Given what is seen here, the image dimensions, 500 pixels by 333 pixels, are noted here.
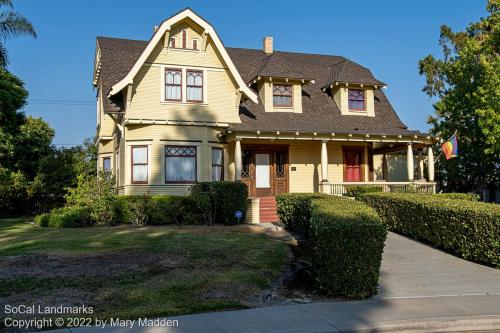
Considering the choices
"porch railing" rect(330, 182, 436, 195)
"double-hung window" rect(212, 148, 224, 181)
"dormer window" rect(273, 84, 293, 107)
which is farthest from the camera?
"dormer window" rect(273, 84, 293, 107)

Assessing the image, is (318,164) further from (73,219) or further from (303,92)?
(73,219)

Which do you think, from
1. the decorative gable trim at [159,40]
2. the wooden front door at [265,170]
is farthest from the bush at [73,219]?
the wooden front door at [265,170]

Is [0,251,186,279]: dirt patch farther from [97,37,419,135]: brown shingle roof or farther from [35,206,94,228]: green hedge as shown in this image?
[97,37,419,135]: brown shingle roof

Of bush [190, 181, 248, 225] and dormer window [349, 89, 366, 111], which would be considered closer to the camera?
bush [190, 181, 248, 225]

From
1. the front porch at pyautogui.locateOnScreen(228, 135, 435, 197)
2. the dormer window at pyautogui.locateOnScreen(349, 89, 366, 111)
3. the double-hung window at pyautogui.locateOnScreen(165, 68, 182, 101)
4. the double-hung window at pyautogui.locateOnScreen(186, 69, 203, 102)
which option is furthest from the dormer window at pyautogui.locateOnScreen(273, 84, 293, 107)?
the double-hung window at pyautogui.locateOnScreen(165, 68, 182, 101)

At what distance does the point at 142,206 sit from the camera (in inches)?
688

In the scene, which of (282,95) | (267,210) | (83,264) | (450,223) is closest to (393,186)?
(267,210)

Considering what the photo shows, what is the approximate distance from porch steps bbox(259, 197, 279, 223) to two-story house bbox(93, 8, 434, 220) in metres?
1.63

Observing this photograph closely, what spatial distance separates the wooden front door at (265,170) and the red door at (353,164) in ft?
11.6

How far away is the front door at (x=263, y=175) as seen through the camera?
22594mm

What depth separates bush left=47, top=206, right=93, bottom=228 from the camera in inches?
672

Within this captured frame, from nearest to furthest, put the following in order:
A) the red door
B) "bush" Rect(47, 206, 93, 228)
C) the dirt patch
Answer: the dirt patch
"bush" Rect(47, 206, 93, 228)
the red door

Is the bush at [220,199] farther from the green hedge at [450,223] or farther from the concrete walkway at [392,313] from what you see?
the concrete walkway at [392,313]

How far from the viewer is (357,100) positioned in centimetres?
2512
